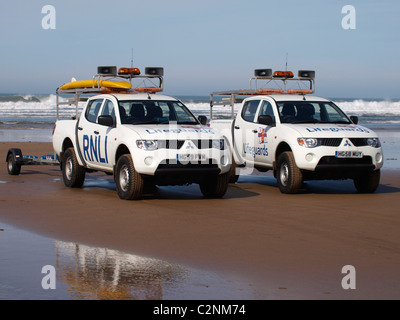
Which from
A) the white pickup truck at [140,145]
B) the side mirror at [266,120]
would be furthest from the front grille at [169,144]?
the side mirror at [266,120]

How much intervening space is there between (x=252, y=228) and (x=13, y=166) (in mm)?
7973

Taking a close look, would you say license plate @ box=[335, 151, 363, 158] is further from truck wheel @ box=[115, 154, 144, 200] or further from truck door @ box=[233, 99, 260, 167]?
truck wheel @ box=[115, 154, 144, 200]

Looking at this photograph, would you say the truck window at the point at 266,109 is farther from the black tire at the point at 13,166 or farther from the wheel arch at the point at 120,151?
the black tire at the point at 13,166

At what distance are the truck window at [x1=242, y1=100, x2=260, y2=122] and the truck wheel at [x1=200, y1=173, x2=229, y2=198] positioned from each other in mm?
2706

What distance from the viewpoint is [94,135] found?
44.0 feet

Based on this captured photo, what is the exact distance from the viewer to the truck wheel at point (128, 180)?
11.9 meters

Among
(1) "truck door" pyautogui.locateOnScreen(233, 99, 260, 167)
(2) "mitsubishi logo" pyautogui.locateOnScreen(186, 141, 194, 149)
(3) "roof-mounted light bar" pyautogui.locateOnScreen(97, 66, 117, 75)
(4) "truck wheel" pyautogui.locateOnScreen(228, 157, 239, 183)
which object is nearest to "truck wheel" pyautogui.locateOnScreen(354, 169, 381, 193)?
(1) "truck door" pyautogui.locateOnScreen(233, 99, 260, 167)

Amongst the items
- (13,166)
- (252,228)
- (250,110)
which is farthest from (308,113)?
(13,166)

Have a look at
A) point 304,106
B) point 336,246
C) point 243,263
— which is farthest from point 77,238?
point 304,106

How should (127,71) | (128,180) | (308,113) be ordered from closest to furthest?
(128,180), (308,113), (127,71)

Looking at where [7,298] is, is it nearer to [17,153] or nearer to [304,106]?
[304,106]

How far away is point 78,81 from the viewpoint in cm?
1593

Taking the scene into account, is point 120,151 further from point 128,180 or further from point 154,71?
point 154,71
